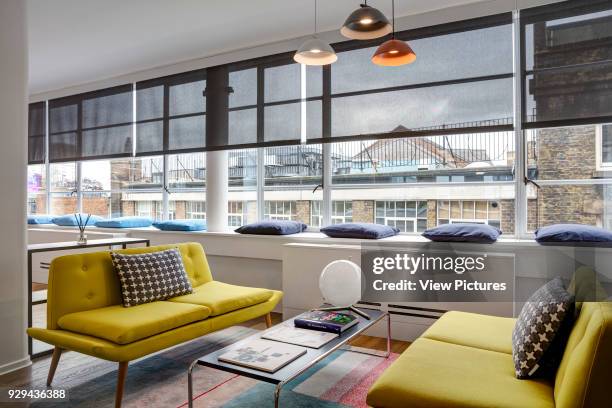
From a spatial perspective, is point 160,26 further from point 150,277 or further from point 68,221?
point 68,221

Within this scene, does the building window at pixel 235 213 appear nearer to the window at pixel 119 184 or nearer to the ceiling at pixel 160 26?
the window at pixel 119 184

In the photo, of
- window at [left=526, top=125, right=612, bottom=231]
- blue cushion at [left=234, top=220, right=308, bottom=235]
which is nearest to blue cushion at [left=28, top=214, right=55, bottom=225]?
blue cushion at [left=234, top=220, right=308, bottom=235]

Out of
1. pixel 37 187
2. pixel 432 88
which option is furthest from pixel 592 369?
pixel 37 187

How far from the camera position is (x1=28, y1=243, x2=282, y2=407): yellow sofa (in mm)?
2477

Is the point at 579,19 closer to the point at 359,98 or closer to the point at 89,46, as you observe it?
the point at 359,98

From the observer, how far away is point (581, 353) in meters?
1.53

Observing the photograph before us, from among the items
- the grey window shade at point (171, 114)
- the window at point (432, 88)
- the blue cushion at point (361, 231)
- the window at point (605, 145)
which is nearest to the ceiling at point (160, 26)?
the grey window shade at point (171, 114)

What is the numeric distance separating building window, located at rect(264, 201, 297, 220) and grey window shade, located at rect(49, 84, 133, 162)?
220 centimetres

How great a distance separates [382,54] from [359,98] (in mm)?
1391

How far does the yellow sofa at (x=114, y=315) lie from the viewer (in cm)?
248

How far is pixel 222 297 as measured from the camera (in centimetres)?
326

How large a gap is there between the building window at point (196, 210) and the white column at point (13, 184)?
2.60 meters

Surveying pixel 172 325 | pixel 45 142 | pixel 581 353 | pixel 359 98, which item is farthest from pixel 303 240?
pixel 45 142

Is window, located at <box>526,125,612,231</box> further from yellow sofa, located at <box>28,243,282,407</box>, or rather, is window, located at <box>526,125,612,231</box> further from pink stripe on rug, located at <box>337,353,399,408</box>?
yellow sofa, located at <box>28,243,282,407</box>
